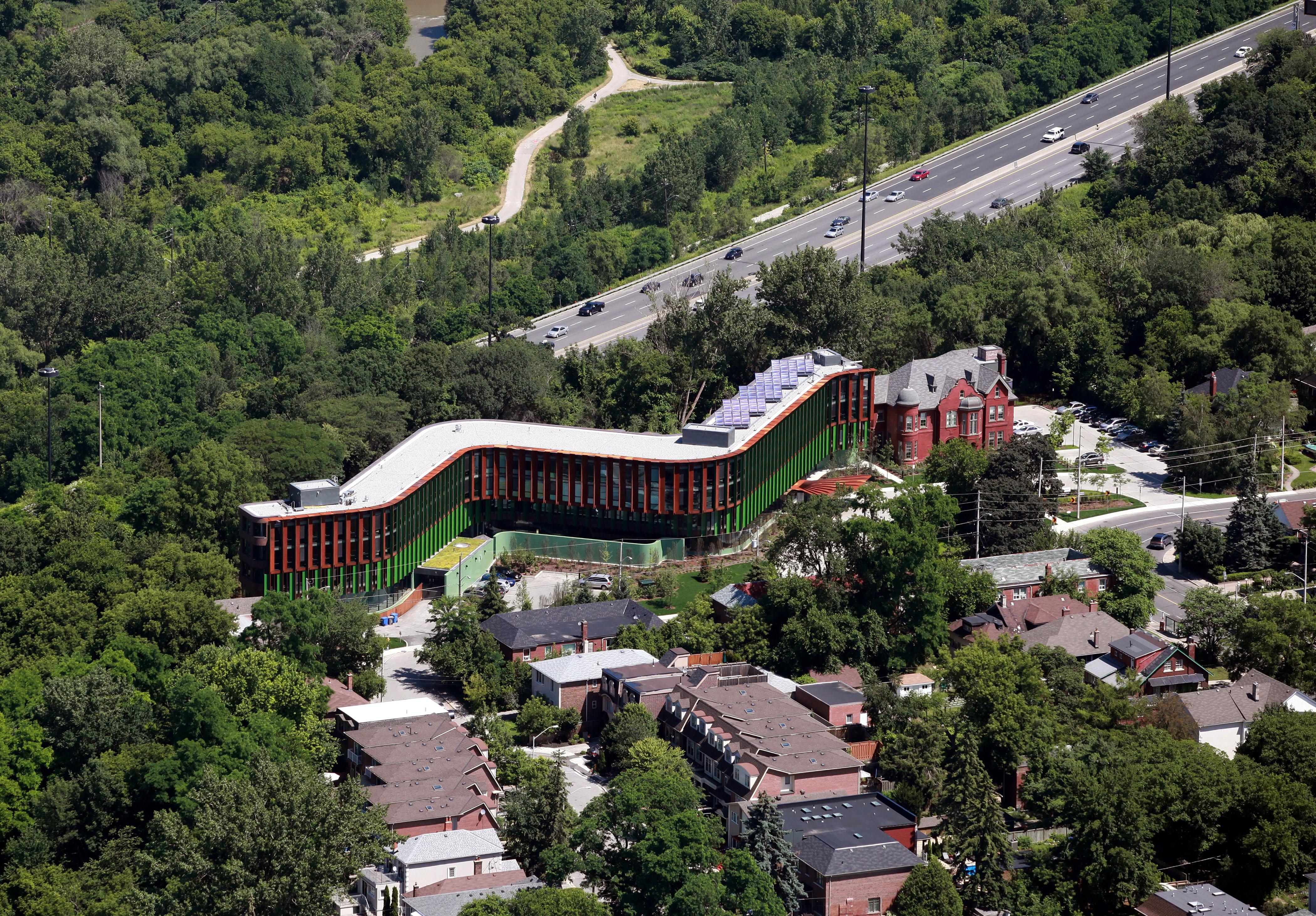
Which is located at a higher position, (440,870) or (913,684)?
(913,684)

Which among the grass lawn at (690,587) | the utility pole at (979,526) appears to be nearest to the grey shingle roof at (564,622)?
the grass lawn at (690,587)

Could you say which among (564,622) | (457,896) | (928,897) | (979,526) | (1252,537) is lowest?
(928,897)

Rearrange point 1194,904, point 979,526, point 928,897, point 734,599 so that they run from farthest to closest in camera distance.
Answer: point 979,526 < point 734,599 < point 1194,904 < point 928,897

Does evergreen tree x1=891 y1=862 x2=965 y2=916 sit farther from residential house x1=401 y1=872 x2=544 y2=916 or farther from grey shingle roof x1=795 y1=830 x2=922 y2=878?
residential house x1=401 y1=872 x2=544 y2=916

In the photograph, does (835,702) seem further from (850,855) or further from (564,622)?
(564,622)

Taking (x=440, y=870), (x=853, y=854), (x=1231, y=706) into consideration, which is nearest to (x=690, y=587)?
(x=1231, y=706)

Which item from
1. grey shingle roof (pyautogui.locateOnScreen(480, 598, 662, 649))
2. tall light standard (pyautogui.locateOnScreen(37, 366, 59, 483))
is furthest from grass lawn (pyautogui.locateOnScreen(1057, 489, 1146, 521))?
tall light standard (pyautogui.locateOnScreen(37, 366, 59, 483))

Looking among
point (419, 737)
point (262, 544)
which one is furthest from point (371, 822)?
point (262, 544)

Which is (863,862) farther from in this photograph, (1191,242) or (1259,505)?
(1191,242)
